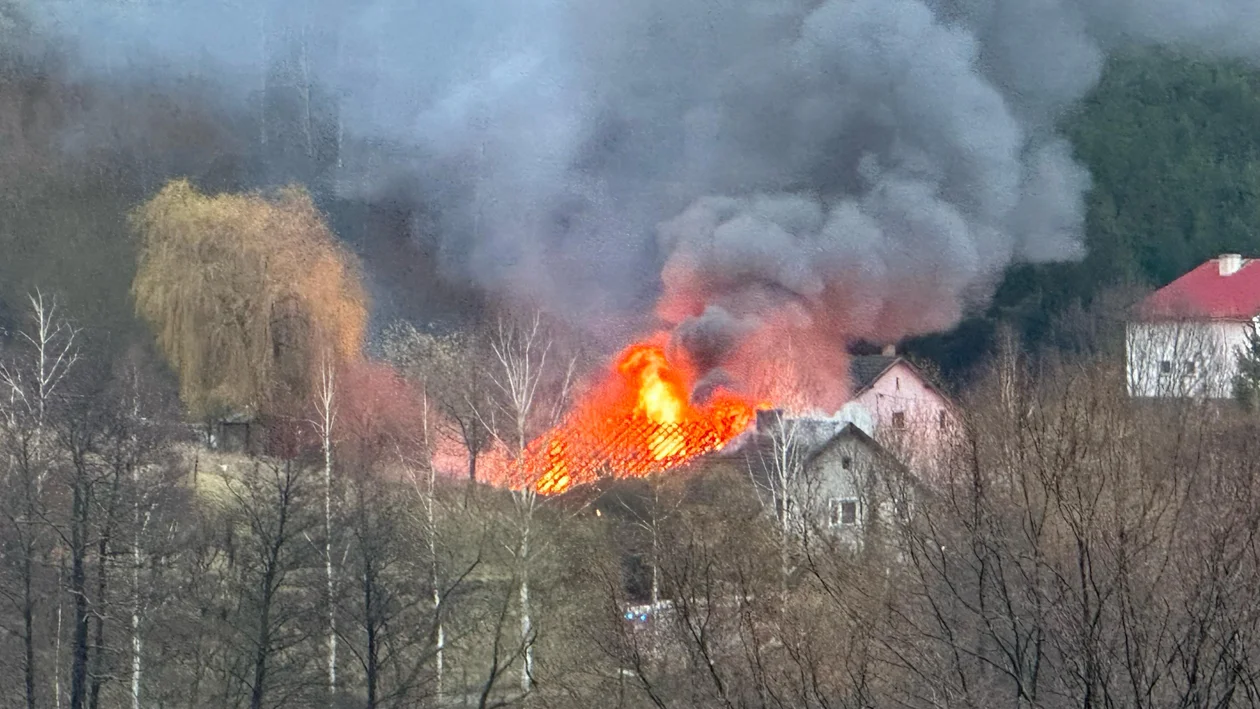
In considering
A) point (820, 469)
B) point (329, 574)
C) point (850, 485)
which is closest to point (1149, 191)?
point (820, 469)

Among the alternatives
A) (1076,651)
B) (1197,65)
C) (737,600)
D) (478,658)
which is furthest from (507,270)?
(1076,651)

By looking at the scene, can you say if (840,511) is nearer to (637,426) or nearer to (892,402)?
(637,426)

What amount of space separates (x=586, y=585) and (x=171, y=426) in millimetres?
8399

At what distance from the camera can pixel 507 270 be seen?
2680 cm

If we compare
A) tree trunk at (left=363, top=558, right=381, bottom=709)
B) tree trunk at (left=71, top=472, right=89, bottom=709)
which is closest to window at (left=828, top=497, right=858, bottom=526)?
tree trunk at (left=363, top=558, right=381, bottom=709)

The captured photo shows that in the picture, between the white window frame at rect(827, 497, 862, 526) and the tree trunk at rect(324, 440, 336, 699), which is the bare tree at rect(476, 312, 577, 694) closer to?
the tree trunk at rect(324, 440, 336, 699)

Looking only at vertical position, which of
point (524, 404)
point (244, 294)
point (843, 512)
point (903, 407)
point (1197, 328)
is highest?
point (244, 294)

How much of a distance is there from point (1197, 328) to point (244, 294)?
19.0 m

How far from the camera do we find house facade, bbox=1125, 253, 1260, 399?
30.0m

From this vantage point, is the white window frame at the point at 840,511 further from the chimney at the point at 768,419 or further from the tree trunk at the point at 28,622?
the tree trunk at the point at 28,622

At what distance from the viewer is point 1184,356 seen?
3166 centimetres

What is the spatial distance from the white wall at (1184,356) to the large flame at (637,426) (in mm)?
7585

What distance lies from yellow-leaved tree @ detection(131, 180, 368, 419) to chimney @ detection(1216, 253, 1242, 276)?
17.5m

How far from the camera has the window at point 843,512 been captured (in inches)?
888
